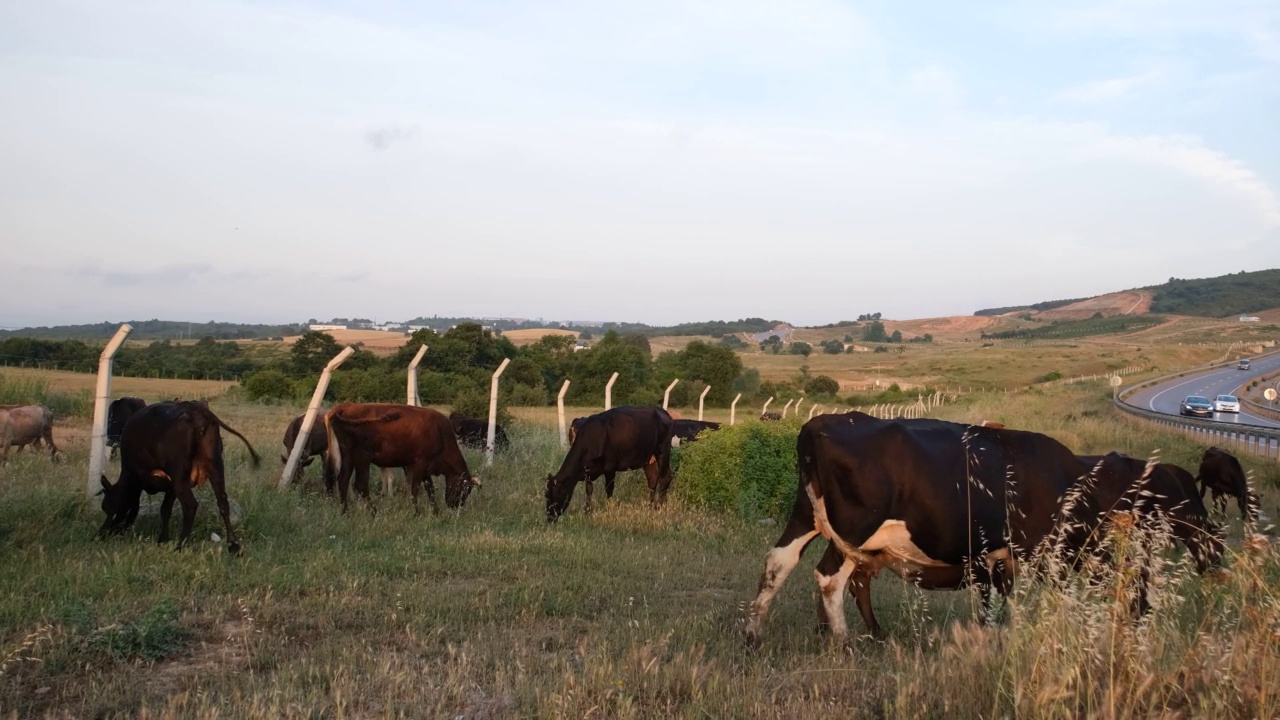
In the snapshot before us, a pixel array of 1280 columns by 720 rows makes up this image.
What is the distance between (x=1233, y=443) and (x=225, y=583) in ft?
76.7

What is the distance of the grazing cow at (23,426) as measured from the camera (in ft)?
48.5

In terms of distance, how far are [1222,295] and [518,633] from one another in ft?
666

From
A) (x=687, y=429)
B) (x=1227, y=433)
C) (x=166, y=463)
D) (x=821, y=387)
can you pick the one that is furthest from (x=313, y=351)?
(x=821, y=387)

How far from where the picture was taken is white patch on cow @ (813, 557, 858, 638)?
6.03 meters

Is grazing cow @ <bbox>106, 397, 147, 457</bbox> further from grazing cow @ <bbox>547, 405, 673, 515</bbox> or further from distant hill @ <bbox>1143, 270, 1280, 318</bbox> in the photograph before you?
distant hill @ <bbox>1143, 270, 1280, 318</bbox>

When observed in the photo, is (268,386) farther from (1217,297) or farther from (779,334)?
(1217,297)

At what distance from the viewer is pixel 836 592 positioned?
6.07 metres

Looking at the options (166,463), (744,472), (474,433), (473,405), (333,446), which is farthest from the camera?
(473,405)

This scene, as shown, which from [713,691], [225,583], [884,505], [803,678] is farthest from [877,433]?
[225,583]

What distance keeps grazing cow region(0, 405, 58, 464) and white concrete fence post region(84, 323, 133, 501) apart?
6714 millimetres

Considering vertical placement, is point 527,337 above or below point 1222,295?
below

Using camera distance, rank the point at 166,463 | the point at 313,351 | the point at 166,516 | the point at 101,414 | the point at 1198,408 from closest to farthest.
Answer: the point at 166,463, the point at 166,516, the point at 101,414, the point at 313,351, the point at 1198,408

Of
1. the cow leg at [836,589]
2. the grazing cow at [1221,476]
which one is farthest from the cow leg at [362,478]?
the grazing cow at [1221,476]

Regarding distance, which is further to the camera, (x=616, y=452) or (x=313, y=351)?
(x=313, y=351)
